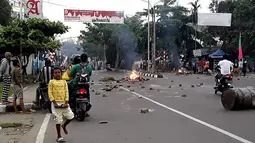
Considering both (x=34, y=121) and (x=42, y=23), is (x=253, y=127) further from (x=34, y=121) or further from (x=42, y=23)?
(x=42, y=23)

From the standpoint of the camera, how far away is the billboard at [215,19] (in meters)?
45.6

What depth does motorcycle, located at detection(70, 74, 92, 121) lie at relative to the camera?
1031cm

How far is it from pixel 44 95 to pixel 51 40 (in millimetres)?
15199

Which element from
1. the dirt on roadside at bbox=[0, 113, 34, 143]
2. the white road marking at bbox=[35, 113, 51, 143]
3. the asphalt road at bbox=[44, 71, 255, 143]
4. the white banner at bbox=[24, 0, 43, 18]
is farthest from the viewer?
the white banner at bbox=[24, 0, 43, 18]

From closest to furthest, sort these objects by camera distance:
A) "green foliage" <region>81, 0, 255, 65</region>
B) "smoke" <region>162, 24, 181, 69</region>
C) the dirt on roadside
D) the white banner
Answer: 1. the dirt on roadside
2. the white banner
3. "green foliage" <region>81, 0, 255, 65</region>
4. "smoke" <region>162, 24, 181, 69</region>

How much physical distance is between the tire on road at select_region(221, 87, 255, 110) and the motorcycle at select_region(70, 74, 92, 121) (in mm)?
4473

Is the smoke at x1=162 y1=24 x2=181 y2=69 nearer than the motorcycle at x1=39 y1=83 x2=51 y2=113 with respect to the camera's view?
No

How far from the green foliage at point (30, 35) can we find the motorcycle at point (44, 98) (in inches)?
495

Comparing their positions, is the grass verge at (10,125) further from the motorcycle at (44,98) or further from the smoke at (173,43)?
the smoke at (173,43)

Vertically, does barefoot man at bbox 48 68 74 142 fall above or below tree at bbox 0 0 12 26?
below

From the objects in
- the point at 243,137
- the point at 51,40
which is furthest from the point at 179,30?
the point at 243,137

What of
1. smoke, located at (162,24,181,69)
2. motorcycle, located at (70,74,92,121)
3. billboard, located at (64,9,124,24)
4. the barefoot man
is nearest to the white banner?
motorcycle, located at (70,74,92,121)

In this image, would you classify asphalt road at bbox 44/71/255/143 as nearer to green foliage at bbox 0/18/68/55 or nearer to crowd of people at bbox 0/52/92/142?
crowd of people at bbox 0/52/92/142

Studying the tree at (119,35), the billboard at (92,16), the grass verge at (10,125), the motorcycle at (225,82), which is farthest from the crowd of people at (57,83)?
the tree at (119,35)
